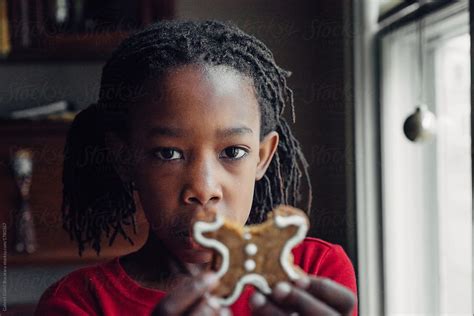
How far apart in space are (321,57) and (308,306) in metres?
0.26

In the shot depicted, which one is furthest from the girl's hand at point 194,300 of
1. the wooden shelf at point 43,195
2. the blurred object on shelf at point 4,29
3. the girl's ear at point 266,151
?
the blurred object on shelf at point 4,29

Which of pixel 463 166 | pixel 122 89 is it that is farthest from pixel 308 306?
pixel 463 166

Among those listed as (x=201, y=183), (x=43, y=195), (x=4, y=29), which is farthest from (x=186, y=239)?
(x=4, y=29)

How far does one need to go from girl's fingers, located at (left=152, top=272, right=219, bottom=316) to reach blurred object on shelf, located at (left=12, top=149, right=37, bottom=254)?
0.36 m

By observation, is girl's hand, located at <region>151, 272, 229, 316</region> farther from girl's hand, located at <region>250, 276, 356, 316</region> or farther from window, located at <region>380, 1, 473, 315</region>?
window, located at <region>380, 1, 473, 315</region>

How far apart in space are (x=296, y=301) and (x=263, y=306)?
2 centimetres

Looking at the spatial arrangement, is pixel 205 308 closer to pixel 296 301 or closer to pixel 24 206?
pixel 296 301

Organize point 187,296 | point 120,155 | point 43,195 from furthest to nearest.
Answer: point 43,195 → point 120,155 → point 187,296

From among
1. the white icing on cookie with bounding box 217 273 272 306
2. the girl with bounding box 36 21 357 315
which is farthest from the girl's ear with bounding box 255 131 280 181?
the white icing on cookie with bounding box 217 273 272 306

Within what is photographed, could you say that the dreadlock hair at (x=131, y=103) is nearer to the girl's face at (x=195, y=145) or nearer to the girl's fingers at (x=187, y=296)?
the girl's face at (x=195, y=145)

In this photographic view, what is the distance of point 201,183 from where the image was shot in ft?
1.23

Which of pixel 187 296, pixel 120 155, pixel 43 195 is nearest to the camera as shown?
pixel 187 296

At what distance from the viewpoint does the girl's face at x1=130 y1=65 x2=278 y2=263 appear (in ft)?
1.23

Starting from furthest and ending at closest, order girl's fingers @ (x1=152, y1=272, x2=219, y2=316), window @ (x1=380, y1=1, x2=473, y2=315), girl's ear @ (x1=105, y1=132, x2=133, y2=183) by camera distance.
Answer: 1. window @ (x1=380, y1=1, x2=473, y2=315)
2. girl's ear @ (x1=105, y1=132, x2=133, y2=183)
3. girl's fingers @ (x1=152, y1=272, x2=219, y2=316)
